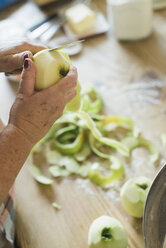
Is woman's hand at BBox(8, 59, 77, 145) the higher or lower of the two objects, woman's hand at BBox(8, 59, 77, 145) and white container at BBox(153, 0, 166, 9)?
the higher

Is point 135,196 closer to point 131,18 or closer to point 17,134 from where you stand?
point 17,134

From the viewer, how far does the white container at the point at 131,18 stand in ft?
3.84

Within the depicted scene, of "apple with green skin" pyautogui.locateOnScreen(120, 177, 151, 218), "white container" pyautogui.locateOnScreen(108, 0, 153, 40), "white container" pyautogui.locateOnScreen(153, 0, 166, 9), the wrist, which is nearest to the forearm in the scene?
the wrist

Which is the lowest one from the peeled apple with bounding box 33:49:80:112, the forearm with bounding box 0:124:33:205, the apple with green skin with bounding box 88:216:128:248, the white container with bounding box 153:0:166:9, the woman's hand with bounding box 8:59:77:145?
the apple with green skin with bounding box 88:216:128:248

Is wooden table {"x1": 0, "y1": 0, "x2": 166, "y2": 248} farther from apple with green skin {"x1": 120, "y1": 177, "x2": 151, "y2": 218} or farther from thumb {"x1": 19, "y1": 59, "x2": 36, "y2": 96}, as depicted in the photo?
thumb {"x1": 19, "y1": 59, "x2": 36, "y2": 96}

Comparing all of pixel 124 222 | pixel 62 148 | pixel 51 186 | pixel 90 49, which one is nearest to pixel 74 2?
pixel 90 49

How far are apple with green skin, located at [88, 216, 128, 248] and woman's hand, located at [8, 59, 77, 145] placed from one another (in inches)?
9.2

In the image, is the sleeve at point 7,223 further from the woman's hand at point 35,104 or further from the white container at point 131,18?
the white container at point 131,18

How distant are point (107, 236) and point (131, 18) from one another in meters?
0.86

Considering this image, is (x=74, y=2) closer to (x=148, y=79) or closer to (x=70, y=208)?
(x=148, y=79)

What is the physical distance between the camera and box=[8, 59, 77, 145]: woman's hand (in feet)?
1.70

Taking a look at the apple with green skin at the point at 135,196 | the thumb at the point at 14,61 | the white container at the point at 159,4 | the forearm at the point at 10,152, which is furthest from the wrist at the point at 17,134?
the white container at the point at 159,4

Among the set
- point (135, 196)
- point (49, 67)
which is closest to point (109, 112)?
point (135, 196)

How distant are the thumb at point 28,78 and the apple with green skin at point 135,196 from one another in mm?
320
